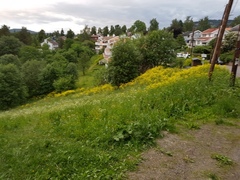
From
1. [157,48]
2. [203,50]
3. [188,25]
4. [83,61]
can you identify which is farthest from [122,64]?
[188,25]

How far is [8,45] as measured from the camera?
59.0m

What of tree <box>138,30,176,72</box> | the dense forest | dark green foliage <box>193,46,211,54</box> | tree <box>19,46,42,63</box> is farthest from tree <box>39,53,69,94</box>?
dark green foliage <box>193,46,211,54</box>

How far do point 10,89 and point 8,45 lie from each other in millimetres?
34204

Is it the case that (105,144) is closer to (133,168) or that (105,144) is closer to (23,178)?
(133,168)

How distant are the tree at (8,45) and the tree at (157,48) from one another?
47811 millimetres

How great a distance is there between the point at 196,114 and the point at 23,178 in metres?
5.16

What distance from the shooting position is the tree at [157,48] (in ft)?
77.0

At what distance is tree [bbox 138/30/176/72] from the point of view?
23.5 m

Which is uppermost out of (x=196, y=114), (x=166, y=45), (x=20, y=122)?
(x=166, y=45)

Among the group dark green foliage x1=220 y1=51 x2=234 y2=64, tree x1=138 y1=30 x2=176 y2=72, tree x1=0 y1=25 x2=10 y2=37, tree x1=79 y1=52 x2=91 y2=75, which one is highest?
tree x1=0 y1=25 x2=10 y2=37

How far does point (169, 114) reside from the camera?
650cm

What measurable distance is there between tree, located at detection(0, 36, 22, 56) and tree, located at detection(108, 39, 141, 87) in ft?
158

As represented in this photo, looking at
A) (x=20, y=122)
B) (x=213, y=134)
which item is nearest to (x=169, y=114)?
(x=213, y=134)

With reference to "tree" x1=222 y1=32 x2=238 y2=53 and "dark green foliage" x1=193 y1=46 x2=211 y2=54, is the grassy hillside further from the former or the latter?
"dark green foliage" x1=193 y1=46 x2=211 y2=54
